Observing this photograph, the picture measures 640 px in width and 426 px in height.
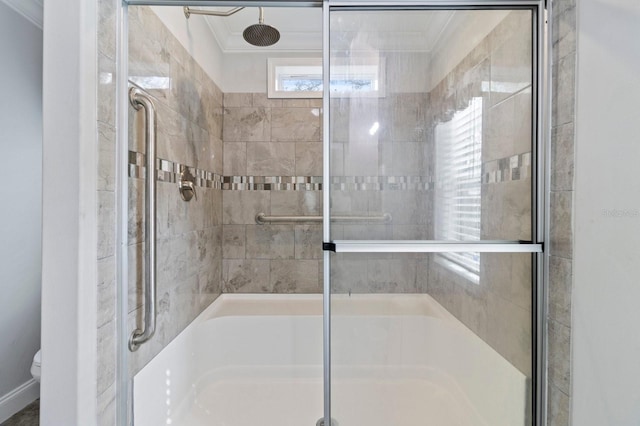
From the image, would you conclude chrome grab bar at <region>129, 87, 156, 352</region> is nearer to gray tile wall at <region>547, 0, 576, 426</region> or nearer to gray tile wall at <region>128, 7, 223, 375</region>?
gray tile wall at <region>128, 7, 223, 375</region>

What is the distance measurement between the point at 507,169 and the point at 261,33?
1.52 metres

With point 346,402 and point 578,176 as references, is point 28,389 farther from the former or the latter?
point 578,176

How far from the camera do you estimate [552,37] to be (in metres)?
1.06

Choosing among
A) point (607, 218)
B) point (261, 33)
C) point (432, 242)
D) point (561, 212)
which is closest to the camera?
point (607, 218)

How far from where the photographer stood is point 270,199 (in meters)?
2.42

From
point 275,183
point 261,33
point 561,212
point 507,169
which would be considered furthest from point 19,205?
point 561,212

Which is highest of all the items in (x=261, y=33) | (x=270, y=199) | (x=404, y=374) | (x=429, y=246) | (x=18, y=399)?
(x=261, y=33)

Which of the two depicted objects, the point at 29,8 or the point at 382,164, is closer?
the point at 382,164

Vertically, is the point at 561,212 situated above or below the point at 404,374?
above

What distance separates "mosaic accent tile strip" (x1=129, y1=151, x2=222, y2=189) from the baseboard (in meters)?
1.62

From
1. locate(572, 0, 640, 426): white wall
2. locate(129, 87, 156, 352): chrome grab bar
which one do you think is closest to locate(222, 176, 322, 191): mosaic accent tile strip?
locate(129, 87, 156, 352): chrome grab bar

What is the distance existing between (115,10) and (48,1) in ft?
0.65

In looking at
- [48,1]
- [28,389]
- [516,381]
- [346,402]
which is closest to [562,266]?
[516,381]

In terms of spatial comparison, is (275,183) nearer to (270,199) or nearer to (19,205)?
(270,199)
